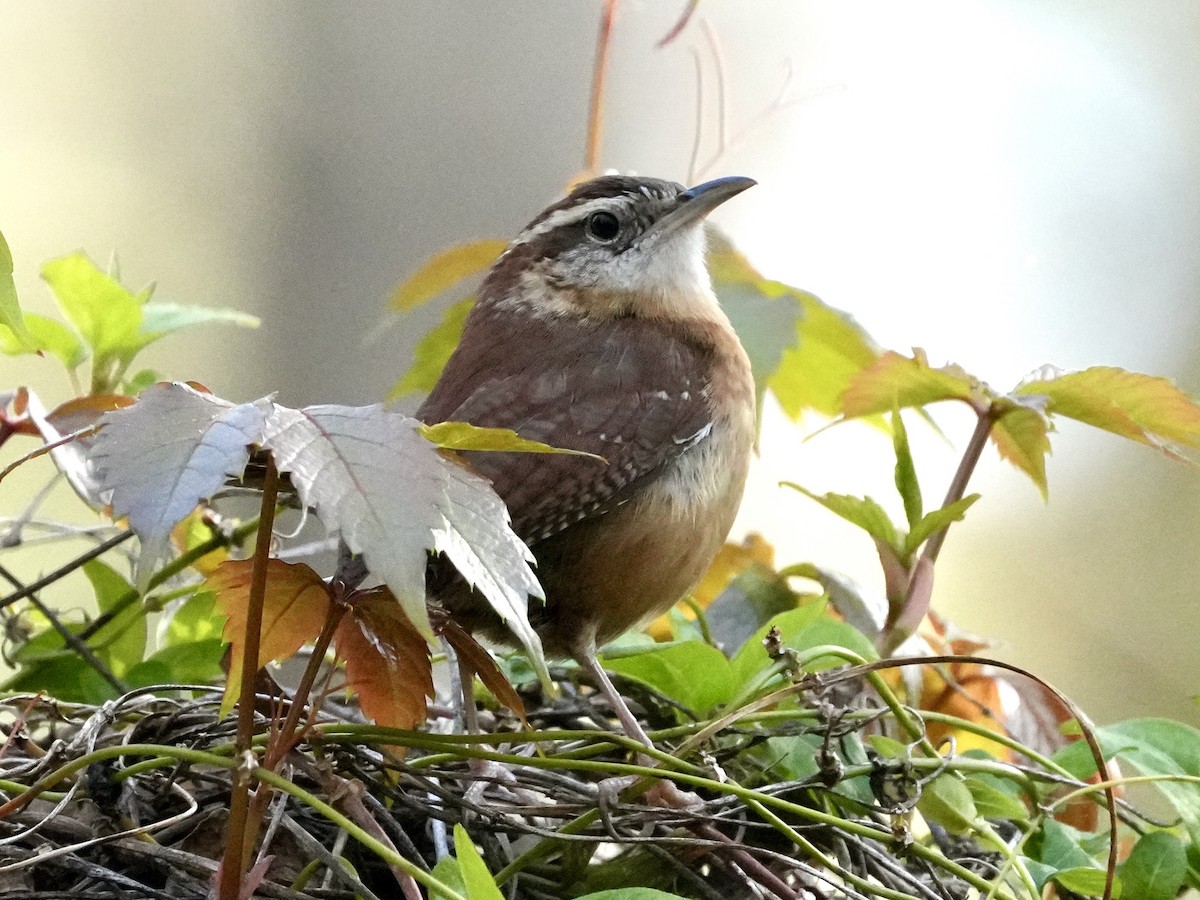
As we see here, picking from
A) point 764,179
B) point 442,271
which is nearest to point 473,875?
point 442,271

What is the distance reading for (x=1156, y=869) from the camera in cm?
99

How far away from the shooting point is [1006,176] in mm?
3332

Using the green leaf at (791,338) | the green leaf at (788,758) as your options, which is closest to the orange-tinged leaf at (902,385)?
Answer: the green leaf at (791,338)

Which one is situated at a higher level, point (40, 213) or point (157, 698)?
point (40, 213)

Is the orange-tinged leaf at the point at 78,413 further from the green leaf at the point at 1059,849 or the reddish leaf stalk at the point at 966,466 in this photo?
the green leaf at the point at 1059,849

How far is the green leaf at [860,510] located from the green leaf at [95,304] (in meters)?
0.77

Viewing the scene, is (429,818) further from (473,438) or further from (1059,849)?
(1059,849)

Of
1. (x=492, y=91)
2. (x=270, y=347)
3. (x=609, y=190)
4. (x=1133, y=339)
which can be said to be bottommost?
(x=270, y=347)

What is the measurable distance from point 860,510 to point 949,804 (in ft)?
1.07

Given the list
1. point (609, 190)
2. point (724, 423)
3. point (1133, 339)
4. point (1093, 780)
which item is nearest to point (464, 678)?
point (724, 423)

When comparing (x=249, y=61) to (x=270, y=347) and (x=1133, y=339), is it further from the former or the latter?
(x=1133, y=339)

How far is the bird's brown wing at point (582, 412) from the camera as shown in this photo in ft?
3.95

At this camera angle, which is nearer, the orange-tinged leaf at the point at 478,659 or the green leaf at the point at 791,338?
the orange-tinged leaf at the point at 478,659

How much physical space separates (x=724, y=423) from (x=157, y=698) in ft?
2.34
